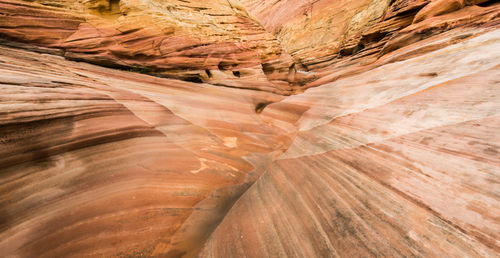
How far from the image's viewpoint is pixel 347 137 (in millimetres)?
3104

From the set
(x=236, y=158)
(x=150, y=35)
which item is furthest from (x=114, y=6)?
(x=236, y=158)

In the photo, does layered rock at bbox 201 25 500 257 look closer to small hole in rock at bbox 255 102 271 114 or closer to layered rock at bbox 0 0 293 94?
small hole in rock at bbox 255 102 271 114

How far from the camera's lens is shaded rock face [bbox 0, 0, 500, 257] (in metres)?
1.67

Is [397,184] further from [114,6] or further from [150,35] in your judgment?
[114,6]

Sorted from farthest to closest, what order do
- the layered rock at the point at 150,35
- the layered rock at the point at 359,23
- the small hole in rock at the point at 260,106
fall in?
1. the small hole in rock at the point at 260,106
2. the layered rock at the point at 359,23
3. the layered rock at the point at 150,35

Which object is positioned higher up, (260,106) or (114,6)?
(114,6)

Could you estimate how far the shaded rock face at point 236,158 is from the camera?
1.67m

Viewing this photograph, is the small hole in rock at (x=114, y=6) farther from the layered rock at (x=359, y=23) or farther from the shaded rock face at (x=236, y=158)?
the layered rock at (x=359, y=23)

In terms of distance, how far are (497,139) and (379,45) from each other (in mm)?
7933

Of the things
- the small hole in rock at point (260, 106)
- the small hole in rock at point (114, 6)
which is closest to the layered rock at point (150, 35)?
the small hole in rock at point (114, 6)

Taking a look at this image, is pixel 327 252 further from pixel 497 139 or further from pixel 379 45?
pixel 379 45

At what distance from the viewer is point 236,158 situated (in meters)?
3.27

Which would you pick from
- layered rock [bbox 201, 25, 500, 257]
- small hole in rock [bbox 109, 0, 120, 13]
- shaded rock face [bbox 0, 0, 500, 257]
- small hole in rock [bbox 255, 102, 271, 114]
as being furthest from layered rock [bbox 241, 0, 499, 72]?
small hole in rock [bbox 109, 0, 120, 13]

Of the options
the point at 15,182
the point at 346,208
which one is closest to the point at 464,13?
the point at 346,208
